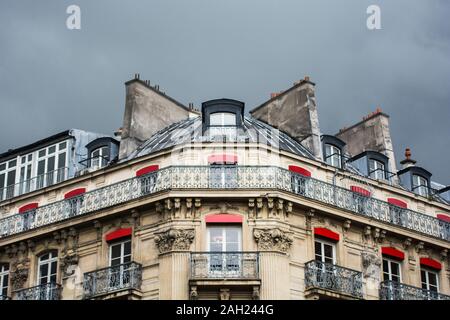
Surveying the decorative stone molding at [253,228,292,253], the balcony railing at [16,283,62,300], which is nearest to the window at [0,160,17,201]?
the balcony railing at [16,283,62,300]

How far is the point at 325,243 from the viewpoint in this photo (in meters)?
31.6

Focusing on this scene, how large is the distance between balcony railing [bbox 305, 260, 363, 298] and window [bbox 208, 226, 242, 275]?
6.22 ft

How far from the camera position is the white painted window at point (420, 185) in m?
37.2

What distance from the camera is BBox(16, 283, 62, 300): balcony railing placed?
31516 millimetres

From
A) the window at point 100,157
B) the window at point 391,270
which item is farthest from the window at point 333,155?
the window at point 100,157

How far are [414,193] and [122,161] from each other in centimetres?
866

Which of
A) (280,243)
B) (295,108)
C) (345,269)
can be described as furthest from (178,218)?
(295,108)

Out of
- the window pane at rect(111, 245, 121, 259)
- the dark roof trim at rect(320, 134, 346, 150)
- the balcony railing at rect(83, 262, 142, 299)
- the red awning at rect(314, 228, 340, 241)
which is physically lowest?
the balcony railing at rect(83, 262, 142, 299)

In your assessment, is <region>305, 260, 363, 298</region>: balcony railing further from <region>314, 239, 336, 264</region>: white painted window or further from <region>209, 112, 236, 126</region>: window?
<region>209, 112, 236, 126</region>: window

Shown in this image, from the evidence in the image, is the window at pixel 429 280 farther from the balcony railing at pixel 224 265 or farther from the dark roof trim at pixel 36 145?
the dark roof trim at pixel 36 145

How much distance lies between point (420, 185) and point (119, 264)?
1109 cm

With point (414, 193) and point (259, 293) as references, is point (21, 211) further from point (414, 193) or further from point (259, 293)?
point (414, 193)

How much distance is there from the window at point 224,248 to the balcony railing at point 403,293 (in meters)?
4.28
